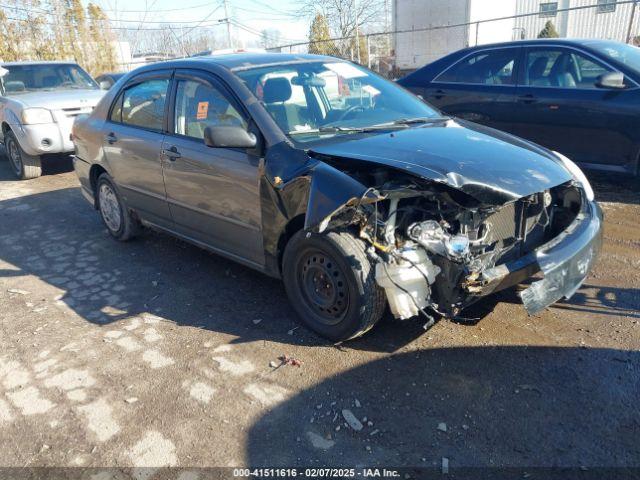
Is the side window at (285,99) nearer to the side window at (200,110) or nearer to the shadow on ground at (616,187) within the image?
the side window at (200,110)

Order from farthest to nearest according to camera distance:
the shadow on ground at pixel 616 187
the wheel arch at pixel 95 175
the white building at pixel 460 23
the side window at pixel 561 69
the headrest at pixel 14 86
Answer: the white building at pixel 460 23 → the headrest at pixel 14 86 → the side window at pixel 561 69 → the shadow on ground at pixel 616 187 → the wheel arch at pixel 95 175

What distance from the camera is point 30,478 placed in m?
2.56

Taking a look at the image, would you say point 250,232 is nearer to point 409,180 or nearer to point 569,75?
point 409,180

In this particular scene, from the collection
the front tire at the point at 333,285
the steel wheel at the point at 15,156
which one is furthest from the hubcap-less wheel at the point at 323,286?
the steel wheel at the point at 15,156

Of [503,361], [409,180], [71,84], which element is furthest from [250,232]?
[71,84]

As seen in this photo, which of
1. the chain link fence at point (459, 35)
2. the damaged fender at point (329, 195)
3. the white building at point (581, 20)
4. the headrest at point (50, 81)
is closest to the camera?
the damaged fender at point (329, 195)

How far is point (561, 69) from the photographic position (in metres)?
6.18

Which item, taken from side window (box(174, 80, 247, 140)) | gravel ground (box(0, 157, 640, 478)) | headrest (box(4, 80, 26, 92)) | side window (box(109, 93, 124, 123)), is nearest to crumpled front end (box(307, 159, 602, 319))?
gravel ground (box(0, 157, 640, 478))

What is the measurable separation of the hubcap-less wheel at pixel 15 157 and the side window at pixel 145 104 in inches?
196

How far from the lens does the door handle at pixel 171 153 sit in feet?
14.0

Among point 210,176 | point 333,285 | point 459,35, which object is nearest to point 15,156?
point 210,176

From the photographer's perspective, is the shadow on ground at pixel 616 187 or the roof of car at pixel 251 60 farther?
the shadow on ground at pixel 616 187

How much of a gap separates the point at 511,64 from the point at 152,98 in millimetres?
4252

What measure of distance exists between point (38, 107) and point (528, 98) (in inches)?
286
